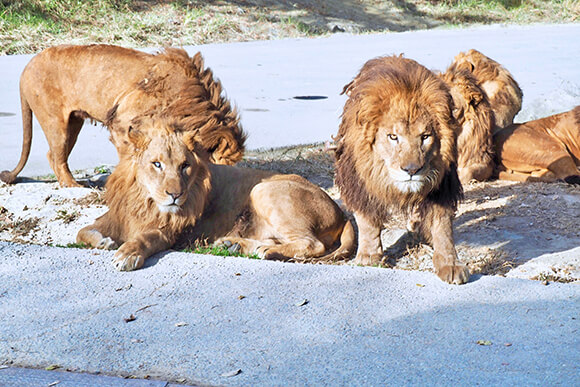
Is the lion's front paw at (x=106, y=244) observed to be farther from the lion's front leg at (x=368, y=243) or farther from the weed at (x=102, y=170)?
the weed at (x=102, y=170)

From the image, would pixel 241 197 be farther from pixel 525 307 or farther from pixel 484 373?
pixel 484 373

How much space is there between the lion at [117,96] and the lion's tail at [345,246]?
3.40 ft

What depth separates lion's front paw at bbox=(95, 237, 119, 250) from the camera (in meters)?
4.60

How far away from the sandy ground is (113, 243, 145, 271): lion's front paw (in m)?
0.78

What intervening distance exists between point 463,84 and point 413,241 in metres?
1.87

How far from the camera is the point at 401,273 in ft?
13.2

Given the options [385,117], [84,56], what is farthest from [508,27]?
[385,117]

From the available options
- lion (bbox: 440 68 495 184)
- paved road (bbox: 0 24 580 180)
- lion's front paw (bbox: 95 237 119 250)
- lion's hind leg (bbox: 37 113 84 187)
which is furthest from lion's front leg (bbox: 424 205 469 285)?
paved road (bbox: 0 24 580 180)

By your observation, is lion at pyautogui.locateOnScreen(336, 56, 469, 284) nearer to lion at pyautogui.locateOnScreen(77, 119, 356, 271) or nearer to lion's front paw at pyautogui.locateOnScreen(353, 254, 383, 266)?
lion's front paw at pyautogui.locateOnScreen(353, 254, 383, 266)

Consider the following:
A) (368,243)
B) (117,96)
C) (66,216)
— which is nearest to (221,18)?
(117,96)

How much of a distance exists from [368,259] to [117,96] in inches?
102

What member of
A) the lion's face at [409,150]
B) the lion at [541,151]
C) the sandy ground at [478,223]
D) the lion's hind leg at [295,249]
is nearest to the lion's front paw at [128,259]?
the sandy ground at [478,223]

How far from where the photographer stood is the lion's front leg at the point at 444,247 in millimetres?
3912

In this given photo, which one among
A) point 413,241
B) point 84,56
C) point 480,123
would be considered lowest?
point 413,241
